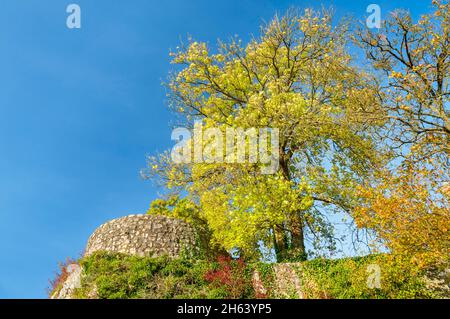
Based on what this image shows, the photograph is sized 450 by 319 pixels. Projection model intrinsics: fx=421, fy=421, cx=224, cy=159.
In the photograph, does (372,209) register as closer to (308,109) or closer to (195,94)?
(308,109)

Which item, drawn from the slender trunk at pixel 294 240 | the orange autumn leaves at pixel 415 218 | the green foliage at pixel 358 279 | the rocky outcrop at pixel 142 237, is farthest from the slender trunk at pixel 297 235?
the orange autumn leaves at pixel 415 218

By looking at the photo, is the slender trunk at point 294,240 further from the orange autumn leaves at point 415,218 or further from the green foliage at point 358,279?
the orange autumn leaves at point 415,218

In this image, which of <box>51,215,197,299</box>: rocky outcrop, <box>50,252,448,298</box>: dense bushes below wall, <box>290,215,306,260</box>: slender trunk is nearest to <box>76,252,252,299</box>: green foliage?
<box>50,252,448,298</box>: dense bushes below wall

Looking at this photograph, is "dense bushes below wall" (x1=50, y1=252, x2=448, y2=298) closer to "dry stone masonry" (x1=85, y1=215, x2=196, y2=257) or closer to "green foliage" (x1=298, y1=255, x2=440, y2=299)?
"green foliage" (x1=298, y1=255, x2=440, y2=299)

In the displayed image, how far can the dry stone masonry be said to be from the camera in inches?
930

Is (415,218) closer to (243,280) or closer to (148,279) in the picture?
(243,280)

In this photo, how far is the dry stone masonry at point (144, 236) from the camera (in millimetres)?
23625

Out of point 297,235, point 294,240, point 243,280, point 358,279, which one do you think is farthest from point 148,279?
point 358,279

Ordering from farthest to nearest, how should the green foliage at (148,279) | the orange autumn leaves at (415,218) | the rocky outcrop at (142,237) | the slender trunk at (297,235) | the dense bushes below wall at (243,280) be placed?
1. the slender trunk at (297,235)
2. the rocky outcrop at (142,237)
3. the green foliage at (148,279)
4. the dense bushes below wall at (243,280)
5. the orange autumn leaves at (415,218)

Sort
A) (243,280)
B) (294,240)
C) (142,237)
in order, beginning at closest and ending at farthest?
(243,280) → (142,237) → (294,240)

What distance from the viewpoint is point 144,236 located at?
2403 centimetres
